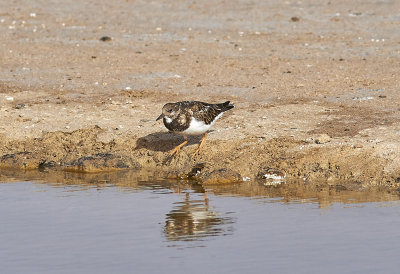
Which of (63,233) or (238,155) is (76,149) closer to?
(238,155)

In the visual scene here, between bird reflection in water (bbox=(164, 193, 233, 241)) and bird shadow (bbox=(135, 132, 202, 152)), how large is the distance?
2.98 m

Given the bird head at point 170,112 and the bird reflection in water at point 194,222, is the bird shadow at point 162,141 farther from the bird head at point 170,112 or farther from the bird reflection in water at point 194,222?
the bird reflection in water at point 194,222

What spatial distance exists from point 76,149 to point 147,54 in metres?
7.04

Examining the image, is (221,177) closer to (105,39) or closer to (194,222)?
(194,222)

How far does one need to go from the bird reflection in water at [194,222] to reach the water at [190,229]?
1cm

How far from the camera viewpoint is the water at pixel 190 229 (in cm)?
932

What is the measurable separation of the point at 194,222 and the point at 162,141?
4.29m

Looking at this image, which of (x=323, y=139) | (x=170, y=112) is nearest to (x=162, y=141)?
(x=170, y=112)

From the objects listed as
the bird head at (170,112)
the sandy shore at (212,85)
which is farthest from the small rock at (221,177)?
the bird head at (170,112)

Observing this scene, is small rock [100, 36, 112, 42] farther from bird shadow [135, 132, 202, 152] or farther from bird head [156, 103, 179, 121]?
bird head [156, 103, 179, 121]

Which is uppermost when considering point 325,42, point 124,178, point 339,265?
point 325,42

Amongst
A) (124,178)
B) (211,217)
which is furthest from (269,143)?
(211,217)

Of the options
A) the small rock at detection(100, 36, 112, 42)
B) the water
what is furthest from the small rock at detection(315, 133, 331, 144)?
the small rock at detection(100, 36, 112, 42)

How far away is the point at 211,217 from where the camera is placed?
11.4m
